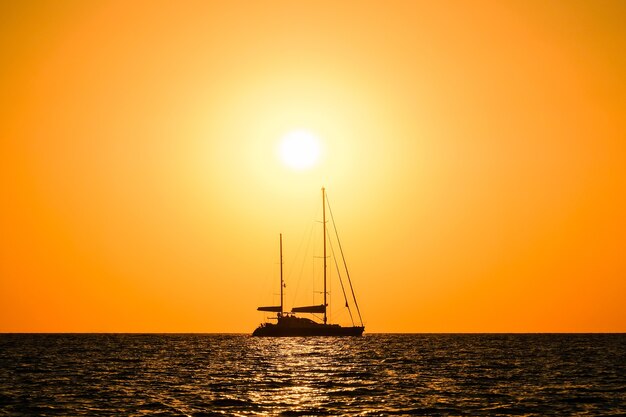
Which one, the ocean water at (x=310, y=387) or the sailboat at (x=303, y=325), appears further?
the sailboat at (x=303, y=325)

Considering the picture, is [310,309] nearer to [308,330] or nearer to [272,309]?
[308,330]

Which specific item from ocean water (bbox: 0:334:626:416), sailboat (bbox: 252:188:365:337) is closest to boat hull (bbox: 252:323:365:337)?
sailboat (bbox: 252:188:365:337)

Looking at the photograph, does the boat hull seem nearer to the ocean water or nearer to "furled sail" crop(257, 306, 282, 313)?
"furled sail" crop(257, 306, 282, 313)

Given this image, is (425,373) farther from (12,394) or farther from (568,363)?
(12,394)

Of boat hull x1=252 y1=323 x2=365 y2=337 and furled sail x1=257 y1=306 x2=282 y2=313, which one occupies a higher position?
furled sail x1=257 y1=306 x2=282 y2=313

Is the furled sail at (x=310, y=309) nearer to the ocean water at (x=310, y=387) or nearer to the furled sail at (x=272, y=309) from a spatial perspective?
the furled sail at (x=272, y=309)

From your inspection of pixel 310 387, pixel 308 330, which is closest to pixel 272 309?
pixel 308 330

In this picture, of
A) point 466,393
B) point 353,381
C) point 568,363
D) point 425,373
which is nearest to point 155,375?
point 353,381

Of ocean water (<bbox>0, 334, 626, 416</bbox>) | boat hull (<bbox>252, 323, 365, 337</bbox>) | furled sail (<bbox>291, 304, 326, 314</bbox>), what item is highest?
furled sail (<bbox>291, 304, 326, 314</bbox>)

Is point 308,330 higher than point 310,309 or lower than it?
lower

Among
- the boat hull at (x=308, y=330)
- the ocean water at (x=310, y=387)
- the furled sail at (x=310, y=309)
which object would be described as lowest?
the ocean water at (x=310, y=387)

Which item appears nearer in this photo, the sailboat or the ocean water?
the ocean water

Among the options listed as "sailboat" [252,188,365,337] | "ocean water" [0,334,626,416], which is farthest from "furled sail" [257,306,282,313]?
"ocean water" [0,334,626,416]

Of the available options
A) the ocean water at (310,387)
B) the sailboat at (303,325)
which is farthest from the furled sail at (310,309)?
the ocean water at (310,387)
